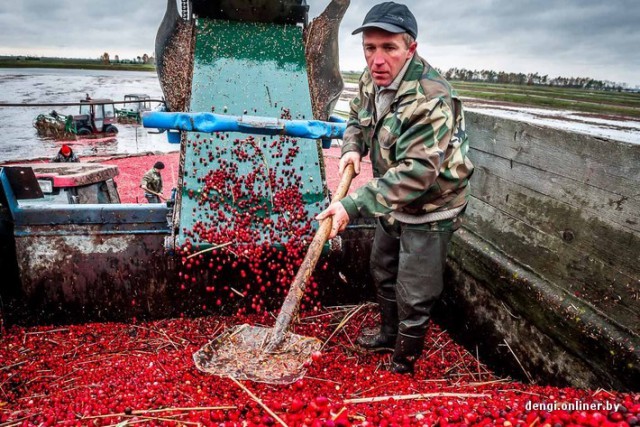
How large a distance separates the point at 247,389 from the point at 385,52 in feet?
6.37

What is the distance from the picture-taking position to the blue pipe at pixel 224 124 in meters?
2.71

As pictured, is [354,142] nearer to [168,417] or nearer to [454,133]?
[454,133]

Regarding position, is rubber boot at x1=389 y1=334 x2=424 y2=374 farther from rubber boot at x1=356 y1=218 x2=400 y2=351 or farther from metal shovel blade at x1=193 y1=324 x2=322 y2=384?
metal shovel blade at x1=193 y1=324 x2=322 y2=384

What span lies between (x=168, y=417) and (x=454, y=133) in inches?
83.8

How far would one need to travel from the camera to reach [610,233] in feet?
7.16

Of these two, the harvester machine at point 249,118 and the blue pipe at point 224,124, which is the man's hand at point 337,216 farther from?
the blue pipe at point 224,124

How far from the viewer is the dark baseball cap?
2.08 m

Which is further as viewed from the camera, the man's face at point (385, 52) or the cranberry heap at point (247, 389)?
the man's face at point (385, 52)

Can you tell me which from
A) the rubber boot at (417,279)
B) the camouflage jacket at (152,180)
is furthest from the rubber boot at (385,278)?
the camouflage jacket at (152,180)

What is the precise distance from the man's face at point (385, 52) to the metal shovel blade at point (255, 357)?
165 centimetres

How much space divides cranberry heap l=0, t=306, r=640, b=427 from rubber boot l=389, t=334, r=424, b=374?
102mm

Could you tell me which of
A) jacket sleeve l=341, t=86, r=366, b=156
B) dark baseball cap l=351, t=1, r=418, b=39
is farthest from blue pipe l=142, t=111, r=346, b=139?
dark baseball cap l=351, t=1, r=418, b=39

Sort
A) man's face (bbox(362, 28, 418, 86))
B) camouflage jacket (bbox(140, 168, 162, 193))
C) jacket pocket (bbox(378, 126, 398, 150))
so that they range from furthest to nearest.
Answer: camouflage jacket (bbox(140, 168, 162, 193)), jacket pocket (bbox(378, 126, 398, 150)), man's face (bbox(362, 28, 418, 86))

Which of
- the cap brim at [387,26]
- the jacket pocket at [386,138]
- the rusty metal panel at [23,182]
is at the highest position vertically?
the cap brim at [387,26]
